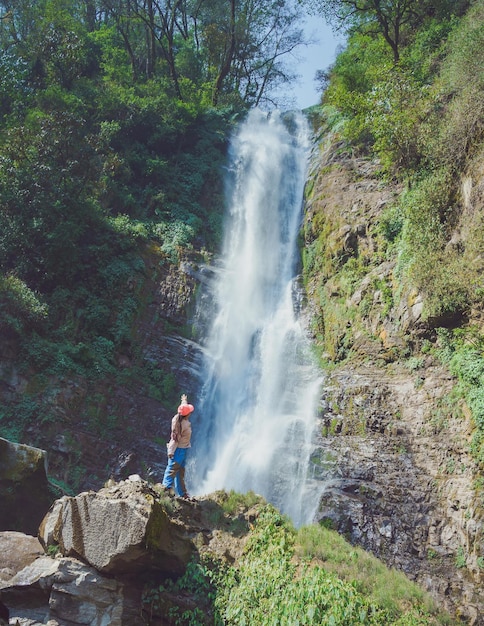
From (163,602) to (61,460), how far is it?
21.4 feet

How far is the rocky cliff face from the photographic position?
370 inches

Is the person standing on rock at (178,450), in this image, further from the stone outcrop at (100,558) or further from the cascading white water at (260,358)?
the cascading white water at (260,358)

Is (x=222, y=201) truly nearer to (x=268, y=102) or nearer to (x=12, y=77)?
(x=12, y=77)

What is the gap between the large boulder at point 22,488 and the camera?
9031 mm

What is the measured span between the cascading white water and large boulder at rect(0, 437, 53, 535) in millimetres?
4625

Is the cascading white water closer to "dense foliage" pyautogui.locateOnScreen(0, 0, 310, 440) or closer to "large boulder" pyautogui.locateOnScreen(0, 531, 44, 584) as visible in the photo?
"dense foliage" pyautogui.locateOnScreen(0, 0, 310, 440)

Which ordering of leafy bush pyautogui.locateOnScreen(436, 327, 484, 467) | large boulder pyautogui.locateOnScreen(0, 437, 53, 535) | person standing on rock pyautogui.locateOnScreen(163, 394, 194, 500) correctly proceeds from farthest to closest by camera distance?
leafy bush pyautogui.locateOnScreen(436, 327, 484, 467) → large boulder pyautogui.locateOnScreen(0, 437, 53, 535) → person standing on rock pyautogui.locateOnScreen(163, 394, 194, 500)

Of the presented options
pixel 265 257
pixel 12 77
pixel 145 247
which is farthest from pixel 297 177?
pixel 12 77

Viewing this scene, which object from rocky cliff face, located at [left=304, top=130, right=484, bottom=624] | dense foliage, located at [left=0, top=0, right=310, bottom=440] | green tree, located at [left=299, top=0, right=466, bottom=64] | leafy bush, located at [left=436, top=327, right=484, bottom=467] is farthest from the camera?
green tree, located at [left=299, top=0, right=466, bottom=64]

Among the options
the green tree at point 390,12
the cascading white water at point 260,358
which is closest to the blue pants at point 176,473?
the cascading white water at point 260,358

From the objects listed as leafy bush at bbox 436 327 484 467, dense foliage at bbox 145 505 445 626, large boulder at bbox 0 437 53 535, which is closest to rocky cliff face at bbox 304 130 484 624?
leafy bush at bbox 436 327 484 467

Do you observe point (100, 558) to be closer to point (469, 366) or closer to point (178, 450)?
point (178, 450)

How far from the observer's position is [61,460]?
12.5 m

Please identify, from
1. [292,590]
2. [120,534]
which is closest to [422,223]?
[292,590]
